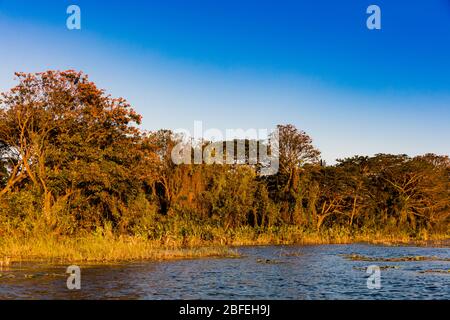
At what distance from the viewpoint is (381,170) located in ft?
206

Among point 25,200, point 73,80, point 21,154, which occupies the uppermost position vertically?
point 73,80

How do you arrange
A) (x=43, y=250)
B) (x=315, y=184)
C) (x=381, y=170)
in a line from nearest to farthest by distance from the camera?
(x=43, y=250), (x=315, y=184), (x=381, y=170)

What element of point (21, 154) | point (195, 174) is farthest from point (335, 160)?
point (21, 154)

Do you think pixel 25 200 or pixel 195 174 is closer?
pixel 25 200

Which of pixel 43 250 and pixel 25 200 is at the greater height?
pixel 25 200

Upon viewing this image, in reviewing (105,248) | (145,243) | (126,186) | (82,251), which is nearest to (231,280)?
(105,248)

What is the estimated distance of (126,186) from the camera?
3931cm

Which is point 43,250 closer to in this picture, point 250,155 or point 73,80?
point 73,80

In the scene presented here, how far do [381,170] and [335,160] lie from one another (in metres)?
5.29

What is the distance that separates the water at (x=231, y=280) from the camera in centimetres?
1927

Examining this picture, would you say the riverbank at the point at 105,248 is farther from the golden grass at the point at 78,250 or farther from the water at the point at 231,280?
the water at the point at 231,280

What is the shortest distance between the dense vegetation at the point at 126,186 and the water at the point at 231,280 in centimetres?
697

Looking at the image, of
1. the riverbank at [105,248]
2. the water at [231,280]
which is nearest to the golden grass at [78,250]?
the riverbank at [105,248]

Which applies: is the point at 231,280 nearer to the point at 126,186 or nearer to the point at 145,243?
the point at 145,243
